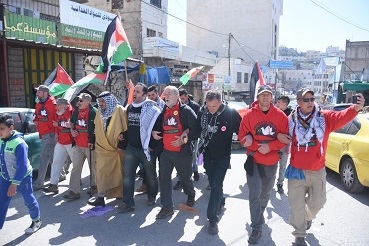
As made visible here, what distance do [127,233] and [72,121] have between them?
7.63 feet

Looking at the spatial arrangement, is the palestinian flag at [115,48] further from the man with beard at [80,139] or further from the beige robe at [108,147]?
the beige robe at [108,147]

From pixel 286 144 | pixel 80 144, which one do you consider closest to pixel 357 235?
pixel 286 144

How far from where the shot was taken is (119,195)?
5.30 m

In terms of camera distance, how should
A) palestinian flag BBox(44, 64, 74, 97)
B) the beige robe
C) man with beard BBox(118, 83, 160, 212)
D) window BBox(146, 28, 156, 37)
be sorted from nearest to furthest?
man with beard BBox(118, 83, 160, 212)
the beige robe
palestinian flag BBox(44, 64, 74, 97)
window BBox(146, 28, 156, 37)

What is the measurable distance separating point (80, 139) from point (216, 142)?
2531 millimetres

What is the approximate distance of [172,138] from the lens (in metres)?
4.67

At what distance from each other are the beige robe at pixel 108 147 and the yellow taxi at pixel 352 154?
4024 millimetres

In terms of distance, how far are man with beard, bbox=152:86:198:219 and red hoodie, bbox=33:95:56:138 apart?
2.36 metres

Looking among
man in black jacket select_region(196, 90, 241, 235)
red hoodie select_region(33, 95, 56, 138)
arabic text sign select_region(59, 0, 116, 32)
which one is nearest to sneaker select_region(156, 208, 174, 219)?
man in black jacket select_region(196, 90, 241, 235)

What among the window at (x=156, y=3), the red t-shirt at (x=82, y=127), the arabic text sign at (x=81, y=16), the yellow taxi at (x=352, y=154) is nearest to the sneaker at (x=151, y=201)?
the red t-shirt at (x=82, y=127)

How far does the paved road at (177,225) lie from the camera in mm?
3984

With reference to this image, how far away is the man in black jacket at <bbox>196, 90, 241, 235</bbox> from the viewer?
4.21 metres

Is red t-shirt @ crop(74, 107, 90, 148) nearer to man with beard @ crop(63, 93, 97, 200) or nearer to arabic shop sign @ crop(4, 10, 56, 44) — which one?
man with beard @ crop(63, 93, 97, 200)

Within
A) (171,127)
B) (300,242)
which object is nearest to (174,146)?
(171,127)
